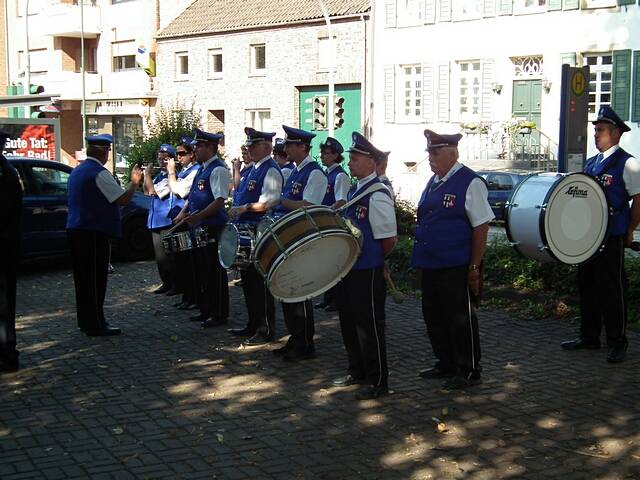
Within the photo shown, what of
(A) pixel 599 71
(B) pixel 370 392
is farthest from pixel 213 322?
(A) pixel 599 71

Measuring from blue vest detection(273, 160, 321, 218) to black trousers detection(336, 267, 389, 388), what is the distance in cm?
171

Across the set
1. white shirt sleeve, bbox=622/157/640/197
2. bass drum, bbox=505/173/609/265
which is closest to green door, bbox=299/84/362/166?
white shirt sleeve, bbox=622/157/640/197

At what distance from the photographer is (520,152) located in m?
29.0

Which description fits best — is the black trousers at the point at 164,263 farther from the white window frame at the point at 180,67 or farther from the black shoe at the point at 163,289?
the white window frame at the point at 180,67

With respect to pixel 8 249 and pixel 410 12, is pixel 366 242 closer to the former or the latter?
pixel 8 249

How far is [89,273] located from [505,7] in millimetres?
23988

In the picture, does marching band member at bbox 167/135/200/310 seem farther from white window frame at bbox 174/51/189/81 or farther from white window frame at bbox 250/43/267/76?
white window frame at bbox 174/51/189/81

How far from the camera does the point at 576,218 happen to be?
25.2ft

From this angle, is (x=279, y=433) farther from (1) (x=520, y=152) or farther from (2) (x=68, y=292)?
(1) (x=520, y=152)

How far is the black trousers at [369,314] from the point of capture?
690 cm

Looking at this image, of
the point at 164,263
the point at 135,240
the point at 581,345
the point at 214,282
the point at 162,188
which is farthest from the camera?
the point at 135,240

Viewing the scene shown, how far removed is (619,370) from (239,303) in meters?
4.94

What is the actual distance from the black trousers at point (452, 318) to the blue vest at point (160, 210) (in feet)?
17.0

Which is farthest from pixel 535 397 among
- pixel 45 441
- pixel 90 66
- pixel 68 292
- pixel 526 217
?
pixel 90 66
